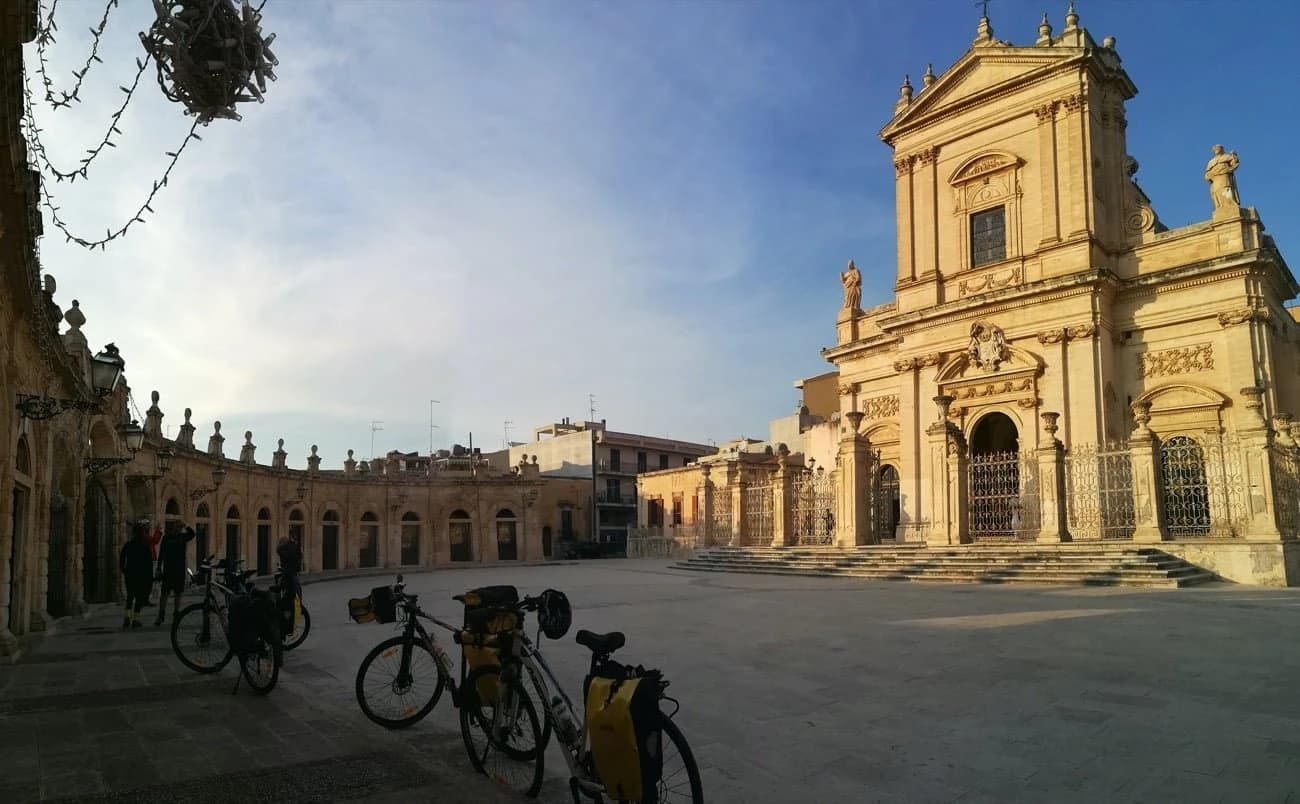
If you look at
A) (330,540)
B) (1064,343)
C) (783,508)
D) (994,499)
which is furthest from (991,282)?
(330,540)

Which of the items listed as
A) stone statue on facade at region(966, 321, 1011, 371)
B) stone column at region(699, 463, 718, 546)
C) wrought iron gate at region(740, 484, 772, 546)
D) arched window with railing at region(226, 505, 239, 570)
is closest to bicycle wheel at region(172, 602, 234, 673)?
wrought iron gate at region(740, 484, 772, 546)

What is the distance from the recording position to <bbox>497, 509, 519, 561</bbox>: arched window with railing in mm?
39812

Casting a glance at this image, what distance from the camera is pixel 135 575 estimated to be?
37.1 feet

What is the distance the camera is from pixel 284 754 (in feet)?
16.0

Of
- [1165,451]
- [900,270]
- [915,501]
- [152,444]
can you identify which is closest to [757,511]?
[915,501]

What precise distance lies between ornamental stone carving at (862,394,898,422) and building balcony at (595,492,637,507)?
74.3 ft

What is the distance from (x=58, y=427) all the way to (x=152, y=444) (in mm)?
7149

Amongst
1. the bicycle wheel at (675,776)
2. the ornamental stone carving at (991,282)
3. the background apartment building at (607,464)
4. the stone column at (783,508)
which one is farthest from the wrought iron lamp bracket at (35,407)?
the background apartment building at (607,464)

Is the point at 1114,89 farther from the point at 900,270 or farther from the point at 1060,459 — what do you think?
the point at 1060,459

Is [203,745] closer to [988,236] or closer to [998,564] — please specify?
[998,564]

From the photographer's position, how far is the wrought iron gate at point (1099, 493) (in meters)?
17.4

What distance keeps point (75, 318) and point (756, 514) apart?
17.6 metres

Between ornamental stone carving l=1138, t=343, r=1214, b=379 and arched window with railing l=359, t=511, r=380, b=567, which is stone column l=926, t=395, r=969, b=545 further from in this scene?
arched window with railing l=359, t=511, r=380, b=567

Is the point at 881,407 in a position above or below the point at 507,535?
above
